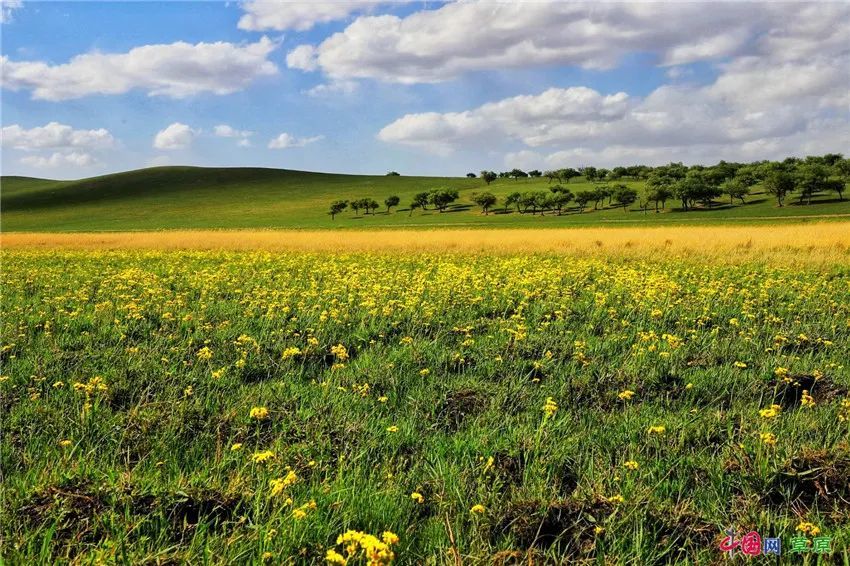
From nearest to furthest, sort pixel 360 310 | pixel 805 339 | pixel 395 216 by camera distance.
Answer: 1. pixel 805 339
2. pixel 360 310
3. pixel 395 216

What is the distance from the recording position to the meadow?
356cm

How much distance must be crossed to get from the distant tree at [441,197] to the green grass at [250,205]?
227 cm

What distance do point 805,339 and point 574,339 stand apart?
130 inches

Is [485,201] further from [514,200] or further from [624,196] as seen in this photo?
[624,196]

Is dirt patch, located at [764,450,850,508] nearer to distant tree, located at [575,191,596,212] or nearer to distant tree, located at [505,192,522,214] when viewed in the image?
distant tree, located at [505,192,522,214]

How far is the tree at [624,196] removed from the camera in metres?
120

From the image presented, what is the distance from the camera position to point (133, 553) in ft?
10.6

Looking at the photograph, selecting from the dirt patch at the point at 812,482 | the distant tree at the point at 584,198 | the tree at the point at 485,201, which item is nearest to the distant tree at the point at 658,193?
the distant tree at the point at 584,198

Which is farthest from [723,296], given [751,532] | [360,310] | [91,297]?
[91,297]

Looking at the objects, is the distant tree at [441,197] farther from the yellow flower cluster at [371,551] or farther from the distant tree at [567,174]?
the yellow flower cluster at [371,551]

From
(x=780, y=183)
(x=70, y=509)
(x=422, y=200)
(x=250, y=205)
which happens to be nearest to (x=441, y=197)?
(x=422, y=200)

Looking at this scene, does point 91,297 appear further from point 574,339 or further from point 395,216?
point 395,216

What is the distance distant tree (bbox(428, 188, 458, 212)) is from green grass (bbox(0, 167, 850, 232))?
227cm

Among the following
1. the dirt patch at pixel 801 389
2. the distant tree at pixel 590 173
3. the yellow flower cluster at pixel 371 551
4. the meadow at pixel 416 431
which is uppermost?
the distant tree at pixel 590 173
